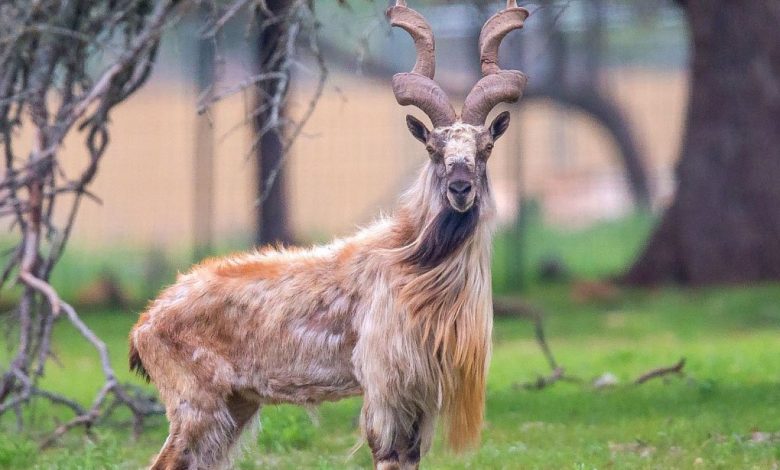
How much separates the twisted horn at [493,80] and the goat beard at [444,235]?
1.72 feet

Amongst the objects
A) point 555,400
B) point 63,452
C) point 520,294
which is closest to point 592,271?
point 520,294

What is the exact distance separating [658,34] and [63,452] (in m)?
20.8

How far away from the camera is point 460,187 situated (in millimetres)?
6992

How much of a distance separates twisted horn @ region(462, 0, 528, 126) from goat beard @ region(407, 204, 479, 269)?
53 cm

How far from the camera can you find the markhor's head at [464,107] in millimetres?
7105

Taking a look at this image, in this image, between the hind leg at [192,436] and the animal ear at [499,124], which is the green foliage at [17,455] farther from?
the animal ear at [499,124]

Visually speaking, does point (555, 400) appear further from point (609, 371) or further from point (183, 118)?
point (183, 118)

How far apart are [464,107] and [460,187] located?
65 centimetres

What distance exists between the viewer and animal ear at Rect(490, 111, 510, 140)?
7.51 metres

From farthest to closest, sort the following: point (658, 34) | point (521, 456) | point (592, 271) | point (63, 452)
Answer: point (658, 34), point (592, 271), point (63, 452), point (521, 456)

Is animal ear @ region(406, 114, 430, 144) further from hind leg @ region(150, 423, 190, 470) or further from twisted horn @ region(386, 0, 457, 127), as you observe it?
hind leg @ region(150, 423, 190, 470)

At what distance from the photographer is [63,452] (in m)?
9.26

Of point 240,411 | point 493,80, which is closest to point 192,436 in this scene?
point 240,411

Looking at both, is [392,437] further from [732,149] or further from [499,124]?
[732,149]
